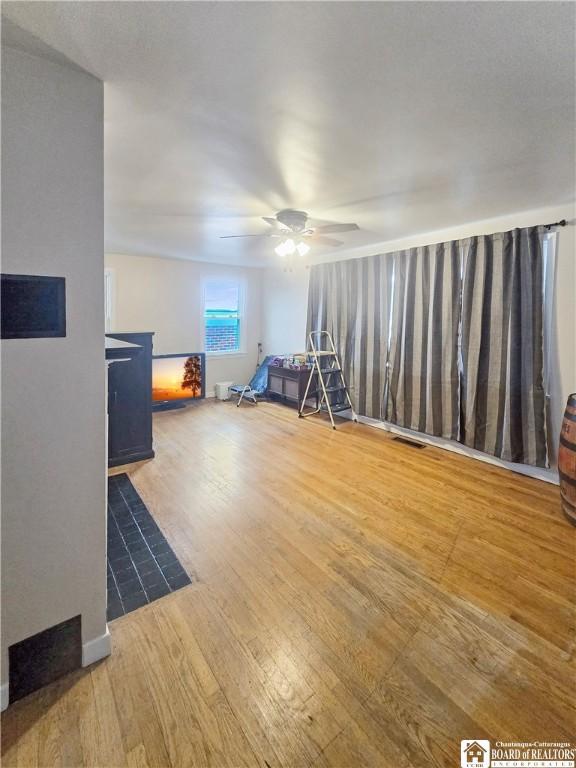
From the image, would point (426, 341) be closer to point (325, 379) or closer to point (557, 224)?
point (557, 224)

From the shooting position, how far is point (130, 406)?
3334mm

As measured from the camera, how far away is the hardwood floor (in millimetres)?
1135

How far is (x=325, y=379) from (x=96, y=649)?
399 centimetres

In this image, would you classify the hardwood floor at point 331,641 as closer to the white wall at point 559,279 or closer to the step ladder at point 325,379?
the white wall at point 559,279

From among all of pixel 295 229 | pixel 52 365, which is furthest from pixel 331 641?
pixel 295 229

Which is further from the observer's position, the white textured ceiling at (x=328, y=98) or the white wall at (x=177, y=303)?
the white wall at (x=177, y=303)

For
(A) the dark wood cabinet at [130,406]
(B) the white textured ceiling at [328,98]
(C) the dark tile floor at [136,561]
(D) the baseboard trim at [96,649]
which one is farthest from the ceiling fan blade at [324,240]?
(D) the baseboard trim at [96,649]

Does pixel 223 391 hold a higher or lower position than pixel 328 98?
lower

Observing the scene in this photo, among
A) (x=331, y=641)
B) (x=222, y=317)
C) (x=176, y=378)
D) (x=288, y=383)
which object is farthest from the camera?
(x=222, y=317)

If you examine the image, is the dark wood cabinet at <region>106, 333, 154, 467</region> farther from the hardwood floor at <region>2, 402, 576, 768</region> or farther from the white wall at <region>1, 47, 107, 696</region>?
the white wall at <region>1, 47, 107, 696</region>

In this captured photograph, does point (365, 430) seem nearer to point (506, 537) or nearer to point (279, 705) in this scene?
point (506, 537)

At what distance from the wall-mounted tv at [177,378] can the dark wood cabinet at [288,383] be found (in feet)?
3.88

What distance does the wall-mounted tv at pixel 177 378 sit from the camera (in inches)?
205

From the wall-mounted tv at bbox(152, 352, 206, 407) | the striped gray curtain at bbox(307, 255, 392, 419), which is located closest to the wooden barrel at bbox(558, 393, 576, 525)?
the striped gray curtain at bbox(307, 255, 392, 419)
